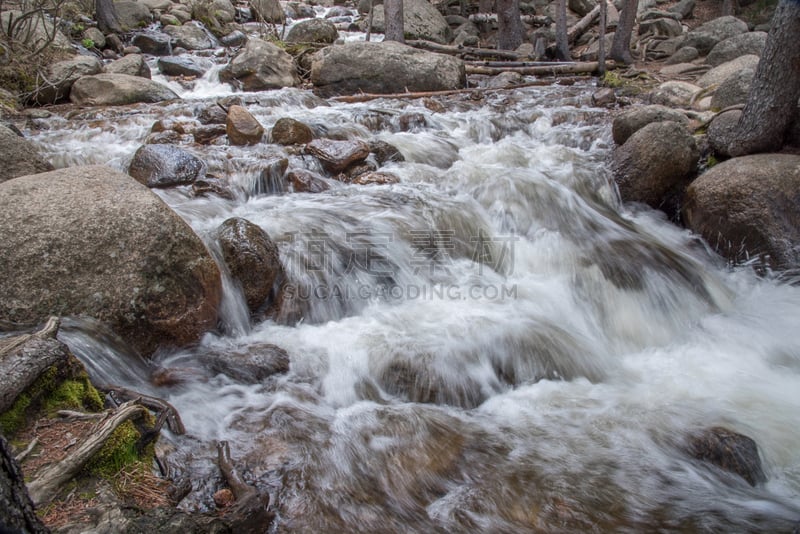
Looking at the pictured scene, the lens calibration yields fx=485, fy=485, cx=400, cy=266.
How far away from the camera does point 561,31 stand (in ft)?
49.5

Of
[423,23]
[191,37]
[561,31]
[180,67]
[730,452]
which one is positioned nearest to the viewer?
[730,452]

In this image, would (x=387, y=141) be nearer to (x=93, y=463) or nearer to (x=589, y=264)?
(x=589, y=264)

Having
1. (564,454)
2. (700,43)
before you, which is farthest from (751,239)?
(700,43)

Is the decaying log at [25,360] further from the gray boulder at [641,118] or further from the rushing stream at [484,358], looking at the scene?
the gray boulder at [641,118]

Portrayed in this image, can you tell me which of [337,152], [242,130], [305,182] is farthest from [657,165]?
[242,130]

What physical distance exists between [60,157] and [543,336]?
278 inches

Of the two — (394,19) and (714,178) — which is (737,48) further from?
(394,19)

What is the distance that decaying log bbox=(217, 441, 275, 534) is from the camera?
7.53 ft

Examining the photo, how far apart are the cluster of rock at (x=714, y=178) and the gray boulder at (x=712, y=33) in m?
6.59

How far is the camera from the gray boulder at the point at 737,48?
38.4 feet

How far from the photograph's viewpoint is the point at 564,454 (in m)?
3.28

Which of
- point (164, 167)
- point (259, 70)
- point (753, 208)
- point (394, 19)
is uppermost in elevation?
point (394, 19)

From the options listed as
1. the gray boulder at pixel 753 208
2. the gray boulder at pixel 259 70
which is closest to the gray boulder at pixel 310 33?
the gray boulder at pixel 259 70

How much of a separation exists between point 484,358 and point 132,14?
Answer: 779 inches
